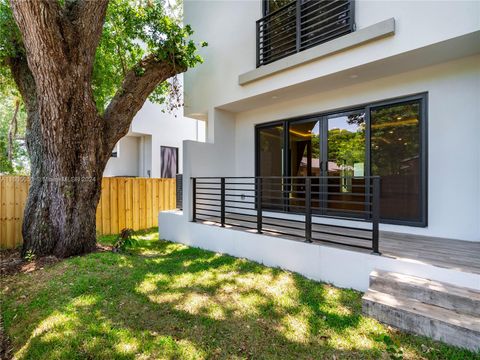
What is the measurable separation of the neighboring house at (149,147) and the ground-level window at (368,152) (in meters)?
6.34

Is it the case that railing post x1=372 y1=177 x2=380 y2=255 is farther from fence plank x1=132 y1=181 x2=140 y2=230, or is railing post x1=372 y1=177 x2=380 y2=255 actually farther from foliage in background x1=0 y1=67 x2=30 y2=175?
foliage in background x1=0 y1=67 x2=30 y2=175

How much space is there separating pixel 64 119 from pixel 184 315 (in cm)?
359

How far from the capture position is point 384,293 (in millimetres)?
2883

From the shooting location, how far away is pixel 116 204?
7.05m

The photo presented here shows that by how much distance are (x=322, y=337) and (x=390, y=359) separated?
0.55 meters

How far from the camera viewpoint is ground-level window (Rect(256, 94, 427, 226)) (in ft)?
14.3

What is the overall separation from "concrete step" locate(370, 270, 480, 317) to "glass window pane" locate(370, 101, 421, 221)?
188cm

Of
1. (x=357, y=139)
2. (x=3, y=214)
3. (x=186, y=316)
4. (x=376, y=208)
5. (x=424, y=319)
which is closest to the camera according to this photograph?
(x=424, y=319)

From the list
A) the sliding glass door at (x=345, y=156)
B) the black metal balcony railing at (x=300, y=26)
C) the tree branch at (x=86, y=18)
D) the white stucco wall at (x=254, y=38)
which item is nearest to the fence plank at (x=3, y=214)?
the tree branch at (x=86, y=18)

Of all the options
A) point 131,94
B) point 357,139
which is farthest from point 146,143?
point 357,139

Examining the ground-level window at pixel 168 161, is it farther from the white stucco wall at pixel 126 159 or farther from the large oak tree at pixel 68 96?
the large oak tree at pixel 68 96

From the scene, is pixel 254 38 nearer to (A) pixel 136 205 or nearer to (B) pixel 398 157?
(B) pixel 398 157

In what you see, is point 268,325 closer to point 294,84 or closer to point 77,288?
point 77,288

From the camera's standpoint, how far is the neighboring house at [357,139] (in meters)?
3.29
